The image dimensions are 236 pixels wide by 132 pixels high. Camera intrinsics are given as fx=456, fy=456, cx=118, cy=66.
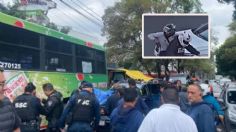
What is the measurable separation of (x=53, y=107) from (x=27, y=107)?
1.13 metres

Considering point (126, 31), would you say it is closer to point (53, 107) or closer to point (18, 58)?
point (18, 58)

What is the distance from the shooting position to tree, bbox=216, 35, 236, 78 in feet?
202

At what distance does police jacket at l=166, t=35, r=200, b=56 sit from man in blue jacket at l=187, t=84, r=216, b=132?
32.9ft

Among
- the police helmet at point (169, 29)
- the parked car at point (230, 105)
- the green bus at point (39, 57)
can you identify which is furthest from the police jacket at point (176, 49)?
the green bus at point (39, 57)

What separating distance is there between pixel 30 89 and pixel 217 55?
61.9m

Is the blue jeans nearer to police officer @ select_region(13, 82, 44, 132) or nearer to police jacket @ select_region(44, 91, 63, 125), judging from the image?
police officer @ select_region(13, 82, 44, 132)

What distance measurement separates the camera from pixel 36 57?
12.7 m

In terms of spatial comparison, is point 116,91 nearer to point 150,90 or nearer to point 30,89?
point 30,89

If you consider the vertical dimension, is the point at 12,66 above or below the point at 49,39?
below

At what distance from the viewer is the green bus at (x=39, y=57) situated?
11055 mm

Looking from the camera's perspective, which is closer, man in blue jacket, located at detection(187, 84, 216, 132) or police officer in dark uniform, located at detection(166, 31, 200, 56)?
man in blue jacket, located at detection(187, 84, 216, 132)

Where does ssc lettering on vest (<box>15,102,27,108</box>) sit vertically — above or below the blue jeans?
above

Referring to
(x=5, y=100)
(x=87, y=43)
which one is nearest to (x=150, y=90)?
(x=87, y=43)

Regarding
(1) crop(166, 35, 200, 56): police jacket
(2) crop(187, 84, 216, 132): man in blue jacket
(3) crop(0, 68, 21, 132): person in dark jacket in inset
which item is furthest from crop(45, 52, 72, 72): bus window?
(3) crop(0, 68, 21, 132): person in dark jacket in inset
